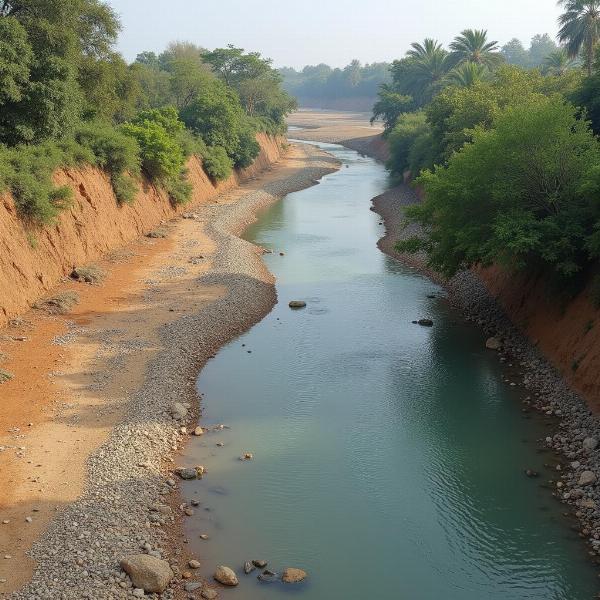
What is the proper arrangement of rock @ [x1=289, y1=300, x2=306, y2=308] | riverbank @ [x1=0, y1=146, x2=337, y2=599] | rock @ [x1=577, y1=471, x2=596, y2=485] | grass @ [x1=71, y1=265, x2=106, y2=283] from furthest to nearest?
rock @ [x1=289, y1=300, x2=306, y2=308] < grass @ [x1=71, y1=265, x2=106, y2=283] < rock @ [x1=577, y1=471, x2=596, y2=485] < riverbank @ [x1=0, y1=146, x2=337, y2=599]

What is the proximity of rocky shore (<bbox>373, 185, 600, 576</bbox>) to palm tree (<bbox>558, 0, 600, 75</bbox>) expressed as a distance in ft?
83.0

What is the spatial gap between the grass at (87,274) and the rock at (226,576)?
65.4 feet

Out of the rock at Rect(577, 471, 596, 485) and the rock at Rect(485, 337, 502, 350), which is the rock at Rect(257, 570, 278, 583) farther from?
the rock at Rect(485, 337, 502, 350)

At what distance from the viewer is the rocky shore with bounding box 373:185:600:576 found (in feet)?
51.6

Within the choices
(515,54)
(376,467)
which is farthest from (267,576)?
(515,54)

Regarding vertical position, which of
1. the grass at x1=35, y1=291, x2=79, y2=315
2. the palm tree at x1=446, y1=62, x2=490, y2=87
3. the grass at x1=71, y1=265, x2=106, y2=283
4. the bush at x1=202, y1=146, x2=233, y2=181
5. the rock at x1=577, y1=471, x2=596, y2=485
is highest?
the palm tree at x1=446, y1=62, x2=490, y2=87

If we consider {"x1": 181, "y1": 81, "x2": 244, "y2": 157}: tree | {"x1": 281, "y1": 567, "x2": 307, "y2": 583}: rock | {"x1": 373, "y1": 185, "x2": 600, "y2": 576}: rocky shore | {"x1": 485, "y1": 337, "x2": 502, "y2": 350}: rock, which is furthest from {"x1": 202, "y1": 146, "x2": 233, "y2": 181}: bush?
{"x1": 281, "y1": 567, "x2": 307, "y2": 583}: rock

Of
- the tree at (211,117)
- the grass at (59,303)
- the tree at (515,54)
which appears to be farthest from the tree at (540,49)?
the grass at (59,303)

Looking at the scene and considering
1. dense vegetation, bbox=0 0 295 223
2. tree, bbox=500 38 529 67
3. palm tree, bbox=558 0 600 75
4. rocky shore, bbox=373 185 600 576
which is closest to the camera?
rocky shore, bbox=373 185 600 576

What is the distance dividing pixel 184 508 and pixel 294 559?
3223 millimetres

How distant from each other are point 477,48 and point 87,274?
5250 cm

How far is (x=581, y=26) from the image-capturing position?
47.2m

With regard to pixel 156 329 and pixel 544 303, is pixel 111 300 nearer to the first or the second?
pixel 156 329

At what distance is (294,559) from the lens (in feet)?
46.0
